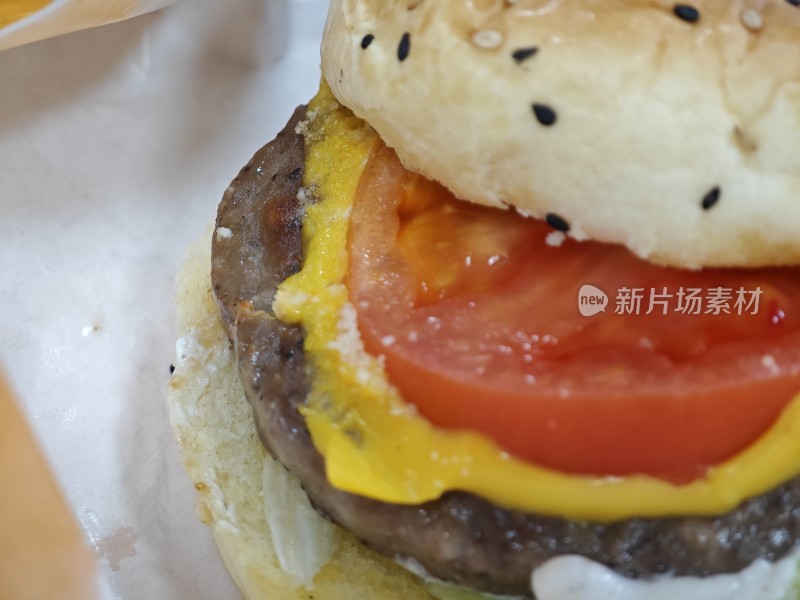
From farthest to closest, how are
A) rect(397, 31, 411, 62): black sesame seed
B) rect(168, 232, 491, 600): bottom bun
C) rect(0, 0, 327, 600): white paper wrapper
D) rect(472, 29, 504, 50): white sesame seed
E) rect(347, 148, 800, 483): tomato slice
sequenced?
rect(0, 0, 327, 600): white paper wrapper
rect(168, 232, 491, 600): bottom bun
rect(397, 31, 411, 62): black sesame seed
rect(472, 29, 504, 50): white sesame seed
rect(347, 148, 800, 483): tomato slice

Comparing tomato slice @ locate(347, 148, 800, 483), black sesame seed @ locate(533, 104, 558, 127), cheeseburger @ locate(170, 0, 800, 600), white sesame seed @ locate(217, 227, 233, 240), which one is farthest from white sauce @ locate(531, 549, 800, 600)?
white sesame seed @ locate(217, 227, 233, 240)

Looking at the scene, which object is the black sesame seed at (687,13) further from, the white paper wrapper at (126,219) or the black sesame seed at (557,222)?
the white paper wrapper at (126,219)

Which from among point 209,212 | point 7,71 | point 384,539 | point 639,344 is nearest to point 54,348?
point 209,212

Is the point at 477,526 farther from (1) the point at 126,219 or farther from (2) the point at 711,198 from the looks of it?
(1) the point at 126,219

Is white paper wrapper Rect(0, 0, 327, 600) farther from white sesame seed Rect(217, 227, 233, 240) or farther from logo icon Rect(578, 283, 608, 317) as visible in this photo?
logo icon Rect(578, 283, 608, 317)

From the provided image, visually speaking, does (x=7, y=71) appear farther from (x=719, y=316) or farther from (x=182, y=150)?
(x=719, y=316)

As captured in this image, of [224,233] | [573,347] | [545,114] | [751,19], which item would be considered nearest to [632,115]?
[545,114]
